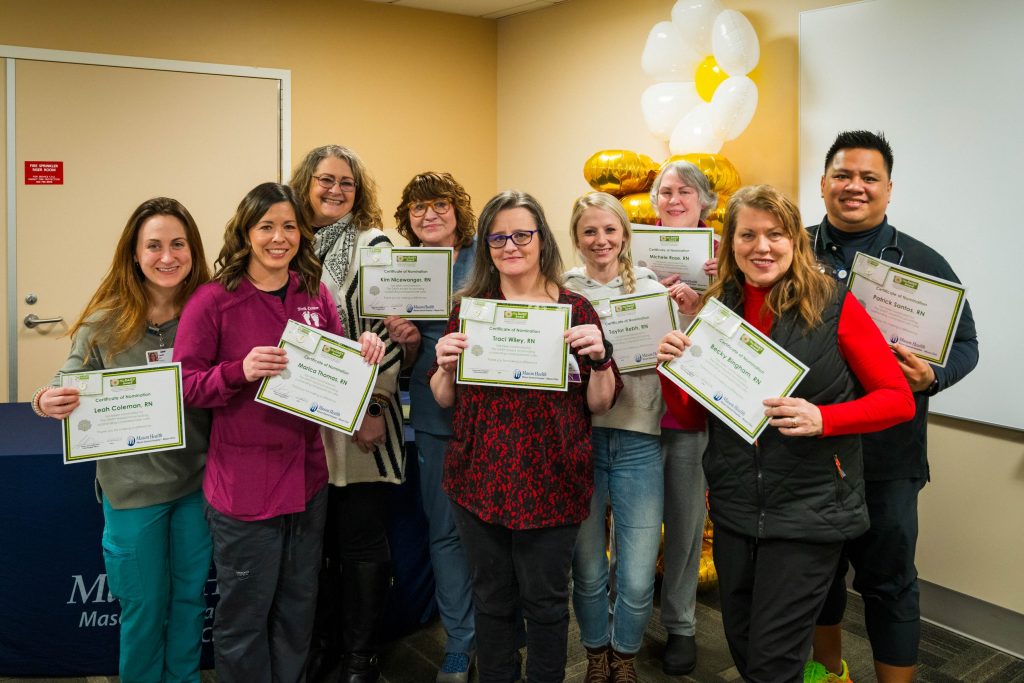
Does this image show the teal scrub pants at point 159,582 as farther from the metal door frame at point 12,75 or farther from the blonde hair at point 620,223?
the metal door frame at point 12,75

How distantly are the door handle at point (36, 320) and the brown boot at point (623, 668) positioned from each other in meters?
3.43

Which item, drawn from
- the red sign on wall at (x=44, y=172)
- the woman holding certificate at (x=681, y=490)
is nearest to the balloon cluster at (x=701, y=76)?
the woman holding certificate at (x=681, y=490)

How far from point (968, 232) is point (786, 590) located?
5.86ft

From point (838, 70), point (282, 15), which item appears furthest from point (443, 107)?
point (838, 70)

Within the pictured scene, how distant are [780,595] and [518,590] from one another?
655 millimetres

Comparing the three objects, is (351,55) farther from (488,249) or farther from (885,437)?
(885,437)

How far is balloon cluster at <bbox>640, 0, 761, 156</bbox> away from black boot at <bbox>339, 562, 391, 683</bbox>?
2.18m

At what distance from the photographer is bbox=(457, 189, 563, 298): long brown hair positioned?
2.02 metres

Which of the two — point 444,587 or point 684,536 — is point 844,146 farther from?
point 444,587

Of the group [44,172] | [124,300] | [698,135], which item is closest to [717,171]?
[698,135]

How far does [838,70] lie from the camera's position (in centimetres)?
331

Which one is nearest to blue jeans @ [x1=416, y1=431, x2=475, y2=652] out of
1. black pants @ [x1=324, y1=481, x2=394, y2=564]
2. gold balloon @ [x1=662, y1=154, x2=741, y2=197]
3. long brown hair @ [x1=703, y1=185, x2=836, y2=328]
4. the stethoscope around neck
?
black pants @ [x1=324, y1=481, x2=394, y2=564]

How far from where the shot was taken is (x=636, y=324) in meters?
2.23

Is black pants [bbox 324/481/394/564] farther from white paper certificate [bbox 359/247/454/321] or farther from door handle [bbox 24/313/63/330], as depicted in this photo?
door handle [bbox 24/313/63/330]
